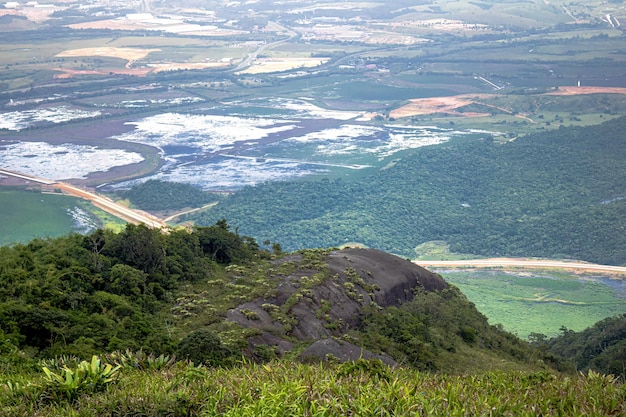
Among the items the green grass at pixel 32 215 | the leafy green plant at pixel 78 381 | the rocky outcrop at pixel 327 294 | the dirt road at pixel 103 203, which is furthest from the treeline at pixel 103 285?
the dirt road at pixel 103 203

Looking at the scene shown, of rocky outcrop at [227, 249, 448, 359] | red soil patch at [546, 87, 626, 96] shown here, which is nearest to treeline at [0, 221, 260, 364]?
rocky outcrop at [227, 249, 448, 359]

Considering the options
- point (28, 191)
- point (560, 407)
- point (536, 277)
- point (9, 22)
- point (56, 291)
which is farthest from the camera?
point (9, 22)

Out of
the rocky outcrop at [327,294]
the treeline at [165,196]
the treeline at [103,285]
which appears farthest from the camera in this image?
the treeline at [165,196]

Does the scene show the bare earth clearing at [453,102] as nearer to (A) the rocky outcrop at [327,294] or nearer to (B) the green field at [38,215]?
(B) the green field at [38,215]

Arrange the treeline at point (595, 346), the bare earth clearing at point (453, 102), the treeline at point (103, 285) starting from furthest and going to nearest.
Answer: the bare earth clearing at point (453, 102) < the treeline at point (595, 346) < the treeline at point (103, 285)

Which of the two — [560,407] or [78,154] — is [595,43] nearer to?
[78,154]

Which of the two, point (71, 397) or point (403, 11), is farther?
point (403, 11)

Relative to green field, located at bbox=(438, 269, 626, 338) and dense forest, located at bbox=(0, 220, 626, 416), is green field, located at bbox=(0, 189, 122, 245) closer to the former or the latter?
green field, located at bbox=(438, 269, 626, 338)

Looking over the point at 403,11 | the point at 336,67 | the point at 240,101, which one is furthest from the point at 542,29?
the point at 240,101
